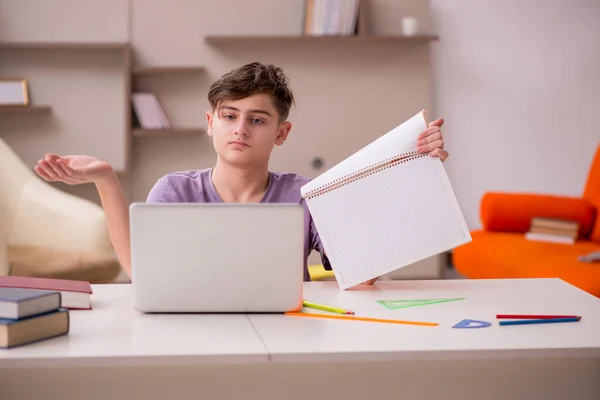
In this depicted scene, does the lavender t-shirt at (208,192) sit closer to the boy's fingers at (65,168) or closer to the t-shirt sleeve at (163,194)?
the t-shirt sleeve at (163,194)

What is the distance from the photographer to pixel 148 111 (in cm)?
409

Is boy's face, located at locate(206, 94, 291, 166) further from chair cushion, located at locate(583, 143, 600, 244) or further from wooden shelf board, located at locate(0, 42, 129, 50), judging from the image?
wooden shelf board, located at locate(0, 42, 129, 50)

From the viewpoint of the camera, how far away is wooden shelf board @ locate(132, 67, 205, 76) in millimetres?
4043

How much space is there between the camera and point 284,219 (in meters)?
1.29

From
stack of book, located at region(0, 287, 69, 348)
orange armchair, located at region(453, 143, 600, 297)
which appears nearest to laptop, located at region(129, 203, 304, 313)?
stack of book, located at region(0, 287, 69, 348)

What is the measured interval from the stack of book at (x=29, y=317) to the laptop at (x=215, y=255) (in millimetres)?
173

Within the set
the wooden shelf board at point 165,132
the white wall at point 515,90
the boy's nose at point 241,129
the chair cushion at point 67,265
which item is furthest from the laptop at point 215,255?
the white wall at point 515,90

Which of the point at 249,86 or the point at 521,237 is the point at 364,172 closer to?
the point at 249,86

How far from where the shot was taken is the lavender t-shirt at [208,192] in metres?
1.82

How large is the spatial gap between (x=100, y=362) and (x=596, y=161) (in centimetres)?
291

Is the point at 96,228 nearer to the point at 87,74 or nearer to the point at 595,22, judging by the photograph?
the point at 87,74

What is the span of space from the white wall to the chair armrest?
109cm

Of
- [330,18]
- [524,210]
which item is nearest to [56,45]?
[330,18]

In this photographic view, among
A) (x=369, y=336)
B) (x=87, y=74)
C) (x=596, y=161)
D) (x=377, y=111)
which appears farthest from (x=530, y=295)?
(x=87, y=74)
